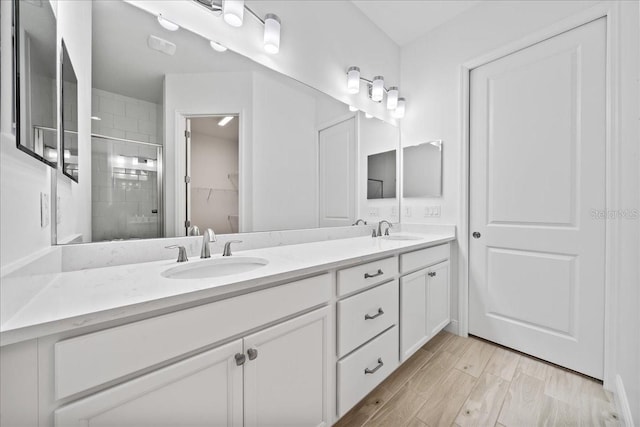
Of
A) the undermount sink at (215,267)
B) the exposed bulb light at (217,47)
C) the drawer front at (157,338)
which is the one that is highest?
the exposed bulb light at (217,47)

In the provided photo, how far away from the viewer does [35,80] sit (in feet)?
2.18

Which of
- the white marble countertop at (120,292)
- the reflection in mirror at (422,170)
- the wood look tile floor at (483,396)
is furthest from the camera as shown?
the reflection in mirror at (422,170)

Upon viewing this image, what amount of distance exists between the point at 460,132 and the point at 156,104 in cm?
213

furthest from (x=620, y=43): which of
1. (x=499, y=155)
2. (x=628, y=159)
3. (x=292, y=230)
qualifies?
(x=292, y=230)

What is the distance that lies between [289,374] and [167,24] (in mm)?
1612

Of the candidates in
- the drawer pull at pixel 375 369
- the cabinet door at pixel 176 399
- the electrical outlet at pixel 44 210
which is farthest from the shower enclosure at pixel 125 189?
the drawer pull at pixel 375 369

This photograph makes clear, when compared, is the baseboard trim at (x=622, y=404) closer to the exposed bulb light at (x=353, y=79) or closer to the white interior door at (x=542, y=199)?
the white interior door at (x=542, y=199)

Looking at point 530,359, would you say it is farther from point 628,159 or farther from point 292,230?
point 292,230

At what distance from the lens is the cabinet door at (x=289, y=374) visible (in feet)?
2.88

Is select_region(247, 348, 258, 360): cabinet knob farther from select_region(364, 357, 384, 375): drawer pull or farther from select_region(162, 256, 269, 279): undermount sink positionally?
select_region(364, 357, 384, 375): drawer pull

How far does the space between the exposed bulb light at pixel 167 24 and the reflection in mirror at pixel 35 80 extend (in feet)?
1.70

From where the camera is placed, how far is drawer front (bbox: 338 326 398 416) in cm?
120

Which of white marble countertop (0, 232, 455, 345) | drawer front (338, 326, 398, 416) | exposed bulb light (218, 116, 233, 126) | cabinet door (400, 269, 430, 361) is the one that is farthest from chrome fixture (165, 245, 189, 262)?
cabinet door (400, 269, 430, 361)

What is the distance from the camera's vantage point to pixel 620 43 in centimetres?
146
